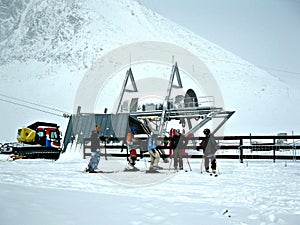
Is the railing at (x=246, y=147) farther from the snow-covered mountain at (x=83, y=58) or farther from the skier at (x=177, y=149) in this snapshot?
the snow-covered mountain at (x=83, y=58)

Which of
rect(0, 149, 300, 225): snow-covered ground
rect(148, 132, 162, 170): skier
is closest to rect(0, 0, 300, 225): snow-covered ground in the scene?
rect(0, 149, 300, 225): snow-covered ground

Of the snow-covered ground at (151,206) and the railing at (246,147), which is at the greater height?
the railing at (246,147)

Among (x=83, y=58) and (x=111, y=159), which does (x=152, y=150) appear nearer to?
(x=111, y=159)

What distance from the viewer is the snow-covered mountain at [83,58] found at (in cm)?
7062

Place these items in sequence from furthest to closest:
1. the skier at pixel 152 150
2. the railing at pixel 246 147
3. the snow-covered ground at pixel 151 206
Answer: the railing at pixel 246 147
the skier at pixel 152 150
the snow-covered ground at pixel 151 206

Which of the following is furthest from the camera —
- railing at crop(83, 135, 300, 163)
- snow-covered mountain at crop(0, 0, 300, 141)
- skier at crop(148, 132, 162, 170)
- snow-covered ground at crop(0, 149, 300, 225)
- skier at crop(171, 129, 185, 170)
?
snow-covered mountain at crop(0, 0, 300, 141)

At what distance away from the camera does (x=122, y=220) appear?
469 cm

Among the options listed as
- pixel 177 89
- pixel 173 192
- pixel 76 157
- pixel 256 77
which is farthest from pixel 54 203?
pixel 256 77

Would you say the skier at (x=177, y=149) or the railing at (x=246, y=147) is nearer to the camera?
the skier at (x=177, y=149)

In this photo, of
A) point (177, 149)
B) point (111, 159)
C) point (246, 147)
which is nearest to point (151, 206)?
point (177, 149)

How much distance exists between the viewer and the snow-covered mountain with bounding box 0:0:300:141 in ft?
232

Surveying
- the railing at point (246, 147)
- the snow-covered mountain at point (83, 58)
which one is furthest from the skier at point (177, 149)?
the snow-covered mountain at point (83, 58)

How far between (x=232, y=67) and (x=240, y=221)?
109264 millimetres

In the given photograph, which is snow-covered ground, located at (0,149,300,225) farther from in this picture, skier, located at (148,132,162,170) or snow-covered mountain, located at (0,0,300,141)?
snow-covered mountain, located at (0,0,300,141)
